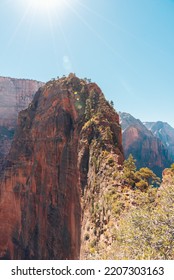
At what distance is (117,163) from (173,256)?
19891mm

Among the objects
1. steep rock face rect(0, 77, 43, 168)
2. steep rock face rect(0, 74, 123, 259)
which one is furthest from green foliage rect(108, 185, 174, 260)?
steep rock face rect(0, 77, 43, 168)

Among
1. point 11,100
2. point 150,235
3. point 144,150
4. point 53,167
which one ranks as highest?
point 11,100

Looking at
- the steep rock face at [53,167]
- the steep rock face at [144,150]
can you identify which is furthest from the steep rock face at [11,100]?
the steep rock face at [53,167]

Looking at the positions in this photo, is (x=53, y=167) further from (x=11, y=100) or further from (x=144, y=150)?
(x=11, y=100)

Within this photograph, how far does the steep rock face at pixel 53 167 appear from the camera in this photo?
121 feet

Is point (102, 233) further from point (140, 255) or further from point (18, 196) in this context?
Answer: point (18, 196)

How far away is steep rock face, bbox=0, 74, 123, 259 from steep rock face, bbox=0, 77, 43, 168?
102m

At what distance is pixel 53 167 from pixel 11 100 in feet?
497

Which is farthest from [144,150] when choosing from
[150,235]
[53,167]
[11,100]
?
[150,235]

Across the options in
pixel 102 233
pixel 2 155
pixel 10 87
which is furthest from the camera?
pixel 10 87

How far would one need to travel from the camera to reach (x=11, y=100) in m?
184

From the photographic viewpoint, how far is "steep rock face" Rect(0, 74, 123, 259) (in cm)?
3684

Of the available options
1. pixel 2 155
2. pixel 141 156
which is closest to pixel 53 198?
pixel 2 155
